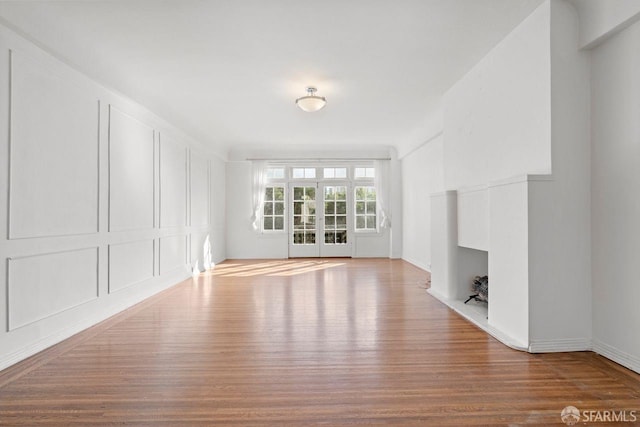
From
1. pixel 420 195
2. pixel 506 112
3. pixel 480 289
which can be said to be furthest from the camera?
pixel 420 195

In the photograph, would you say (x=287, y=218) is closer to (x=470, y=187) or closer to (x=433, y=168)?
(x=433, y=168)

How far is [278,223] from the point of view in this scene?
370 inches

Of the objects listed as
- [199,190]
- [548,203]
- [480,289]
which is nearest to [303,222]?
[199,190]

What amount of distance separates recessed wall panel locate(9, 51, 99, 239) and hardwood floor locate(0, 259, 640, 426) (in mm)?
1077

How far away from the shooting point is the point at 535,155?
3039 millimetres

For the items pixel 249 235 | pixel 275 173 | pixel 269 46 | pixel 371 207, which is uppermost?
pixel 269 46

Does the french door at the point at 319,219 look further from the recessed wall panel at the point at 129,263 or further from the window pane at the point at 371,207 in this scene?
the recessed wall panel at the point at 129,263

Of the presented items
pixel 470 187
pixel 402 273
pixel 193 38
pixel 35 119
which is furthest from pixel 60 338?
pixel 402 273

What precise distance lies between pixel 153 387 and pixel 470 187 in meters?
3.52

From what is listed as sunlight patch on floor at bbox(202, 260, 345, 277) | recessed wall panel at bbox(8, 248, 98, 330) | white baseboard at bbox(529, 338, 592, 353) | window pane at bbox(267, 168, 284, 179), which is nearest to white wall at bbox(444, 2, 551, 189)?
white baseboard at bbox(529, 338, 592, 353)

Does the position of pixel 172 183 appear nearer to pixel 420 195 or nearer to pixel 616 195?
pixel 420 195

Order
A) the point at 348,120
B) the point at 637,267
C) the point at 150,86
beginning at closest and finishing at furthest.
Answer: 1. the point at 637,267
2. the point at 150,86
3. the point at 348,120

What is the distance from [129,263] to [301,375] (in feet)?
9.91

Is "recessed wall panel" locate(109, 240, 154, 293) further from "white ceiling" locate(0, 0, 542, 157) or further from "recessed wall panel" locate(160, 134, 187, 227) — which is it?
"white ceiling" locate(0, 0, 542, 157)
